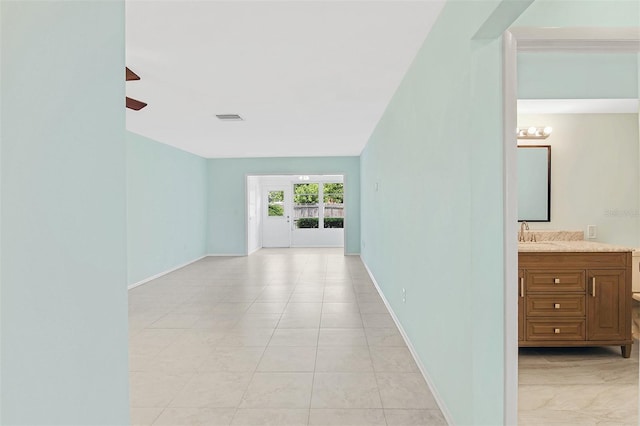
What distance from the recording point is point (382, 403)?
236 cm

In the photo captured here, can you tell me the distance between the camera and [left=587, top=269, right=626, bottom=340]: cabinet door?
3.02 meters

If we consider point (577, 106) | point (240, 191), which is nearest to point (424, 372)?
point (577, 106)

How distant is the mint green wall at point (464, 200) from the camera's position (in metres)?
1.72

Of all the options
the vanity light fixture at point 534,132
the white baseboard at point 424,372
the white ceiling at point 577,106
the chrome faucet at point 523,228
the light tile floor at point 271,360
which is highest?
the white ceiling at point 577,106

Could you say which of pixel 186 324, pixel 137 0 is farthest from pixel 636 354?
pixel 137 0

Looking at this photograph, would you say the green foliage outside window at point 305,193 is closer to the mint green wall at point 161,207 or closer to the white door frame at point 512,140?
the mint green wall at point 161,207

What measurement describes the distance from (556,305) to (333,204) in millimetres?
9126

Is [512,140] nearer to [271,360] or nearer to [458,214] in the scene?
[458,214]

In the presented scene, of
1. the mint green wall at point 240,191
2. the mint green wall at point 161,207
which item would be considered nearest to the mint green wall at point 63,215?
the mint green wall at point 161,207

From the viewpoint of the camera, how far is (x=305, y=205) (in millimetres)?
12047

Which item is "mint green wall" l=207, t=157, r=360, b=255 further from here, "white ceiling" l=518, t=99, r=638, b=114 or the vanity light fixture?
"white ceiling" l=518, t=99, r=638, b=114

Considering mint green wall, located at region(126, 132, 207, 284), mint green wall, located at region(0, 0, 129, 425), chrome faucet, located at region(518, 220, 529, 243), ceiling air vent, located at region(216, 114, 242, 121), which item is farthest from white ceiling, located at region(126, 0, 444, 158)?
chrome faucet, located at region(518, 220, 529, 243)

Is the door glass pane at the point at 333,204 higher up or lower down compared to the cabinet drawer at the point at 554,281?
higher up

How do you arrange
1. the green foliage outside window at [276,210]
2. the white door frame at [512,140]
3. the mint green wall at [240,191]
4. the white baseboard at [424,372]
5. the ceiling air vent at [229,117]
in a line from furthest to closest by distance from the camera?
the green foliage outside window at [276,210]
the mint green wall at [240,191]
the ceiling air vent at [229,117]
the white baseboard at [424,372]
the white door frame at [512,140]
